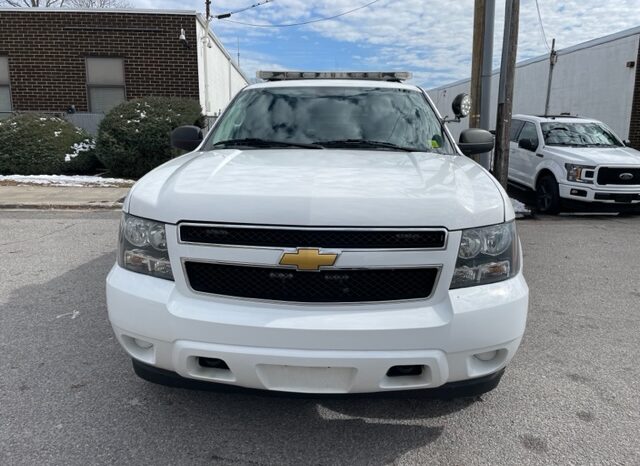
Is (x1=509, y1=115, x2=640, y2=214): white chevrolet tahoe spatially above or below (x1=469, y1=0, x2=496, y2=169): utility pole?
below

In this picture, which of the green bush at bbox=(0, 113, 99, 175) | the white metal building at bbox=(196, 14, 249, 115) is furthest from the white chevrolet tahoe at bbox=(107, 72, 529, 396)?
the green bush at bbox=(0, 113, 99, 175)

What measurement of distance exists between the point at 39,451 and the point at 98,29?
1391 centimetres

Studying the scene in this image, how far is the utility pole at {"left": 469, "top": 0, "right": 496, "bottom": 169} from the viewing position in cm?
939

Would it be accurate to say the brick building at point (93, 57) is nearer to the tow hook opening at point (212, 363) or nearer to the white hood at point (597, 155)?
the white hood at point (597, 155)

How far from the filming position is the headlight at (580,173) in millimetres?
8984

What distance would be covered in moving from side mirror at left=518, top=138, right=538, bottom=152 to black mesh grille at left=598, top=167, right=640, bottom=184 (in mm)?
1566

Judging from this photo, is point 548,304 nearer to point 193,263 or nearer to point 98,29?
point 193,263

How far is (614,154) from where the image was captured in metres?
9.45

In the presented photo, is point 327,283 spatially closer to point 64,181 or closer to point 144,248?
point 144,248

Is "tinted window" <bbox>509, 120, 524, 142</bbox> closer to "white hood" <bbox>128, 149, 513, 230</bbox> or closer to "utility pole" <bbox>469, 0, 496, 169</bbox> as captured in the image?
"utility pole" <bbox>469, 0, 496, 169</bbox>

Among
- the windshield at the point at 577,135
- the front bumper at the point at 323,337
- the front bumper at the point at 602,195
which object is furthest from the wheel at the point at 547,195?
the front bumper at the point at 323,337

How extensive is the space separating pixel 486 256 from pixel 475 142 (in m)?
1.92

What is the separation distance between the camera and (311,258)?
222 centimetres

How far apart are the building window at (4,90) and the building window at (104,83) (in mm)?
2205
